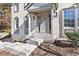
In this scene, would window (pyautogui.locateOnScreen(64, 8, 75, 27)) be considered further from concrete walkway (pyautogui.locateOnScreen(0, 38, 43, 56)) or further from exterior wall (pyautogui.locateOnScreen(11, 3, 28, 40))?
exterior wall (pyautogui.locateOnScreen(11, 3, 28, 40))

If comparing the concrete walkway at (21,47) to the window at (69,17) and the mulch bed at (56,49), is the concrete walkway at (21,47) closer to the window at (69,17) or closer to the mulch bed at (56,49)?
the mulch bed at (56,49)

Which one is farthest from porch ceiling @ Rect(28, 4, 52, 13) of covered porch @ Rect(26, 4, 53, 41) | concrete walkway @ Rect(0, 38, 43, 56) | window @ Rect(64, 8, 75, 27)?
concrete walkway @ Rect(0, 38, 43, 56)

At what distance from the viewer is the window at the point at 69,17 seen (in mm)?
3579

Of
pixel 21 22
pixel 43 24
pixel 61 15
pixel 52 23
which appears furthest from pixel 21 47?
pixel 61 15

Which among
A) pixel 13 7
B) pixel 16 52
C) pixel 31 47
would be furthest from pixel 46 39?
pixel 13 7

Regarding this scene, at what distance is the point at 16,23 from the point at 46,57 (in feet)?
2.73

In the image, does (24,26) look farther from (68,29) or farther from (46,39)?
(68,29)

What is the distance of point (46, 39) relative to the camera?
3.62 meters

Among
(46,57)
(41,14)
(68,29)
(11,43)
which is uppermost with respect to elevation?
(41,14)

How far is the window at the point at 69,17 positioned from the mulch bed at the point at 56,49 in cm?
32

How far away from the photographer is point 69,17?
363cm

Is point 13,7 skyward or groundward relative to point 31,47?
skyward

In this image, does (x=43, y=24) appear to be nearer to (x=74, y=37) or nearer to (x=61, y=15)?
(x=61, y=15)

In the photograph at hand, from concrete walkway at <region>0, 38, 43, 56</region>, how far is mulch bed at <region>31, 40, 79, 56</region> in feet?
0.27
